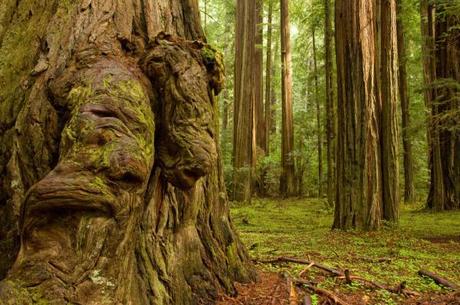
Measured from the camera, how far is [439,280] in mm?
4930

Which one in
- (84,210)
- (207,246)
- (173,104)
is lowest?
(207,246)

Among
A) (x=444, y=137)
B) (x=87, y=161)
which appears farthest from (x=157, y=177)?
(x=444, y=137)

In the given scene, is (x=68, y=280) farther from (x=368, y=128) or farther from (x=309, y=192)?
(x=309, y=192)

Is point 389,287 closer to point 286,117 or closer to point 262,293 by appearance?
point 262,293

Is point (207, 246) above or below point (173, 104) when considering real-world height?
below

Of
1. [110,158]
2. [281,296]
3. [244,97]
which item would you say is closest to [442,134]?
[244,97]

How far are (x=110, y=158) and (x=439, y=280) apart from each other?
4103 mm

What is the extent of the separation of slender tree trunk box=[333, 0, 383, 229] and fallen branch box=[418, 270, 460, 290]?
3.08 metres

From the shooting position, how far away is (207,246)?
3812 millimetres

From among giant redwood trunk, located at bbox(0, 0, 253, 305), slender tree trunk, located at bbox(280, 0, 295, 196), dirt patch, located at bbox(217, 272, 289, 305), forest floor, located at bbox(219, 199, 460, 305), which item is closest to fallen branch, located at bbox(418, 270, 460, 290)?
forest floor, located at bbox(219, 199, 460, 305)

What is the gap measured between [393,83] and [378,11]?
190cm

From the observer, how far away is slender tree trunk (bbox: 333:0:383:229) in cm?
839

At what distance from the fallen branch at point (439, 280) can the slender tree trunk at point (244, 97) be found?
1148cm

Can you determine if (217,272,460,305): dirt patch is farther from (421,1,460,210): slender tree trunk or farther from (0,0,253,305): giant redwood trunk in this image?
(421,1,460,210): slender tree trunk
